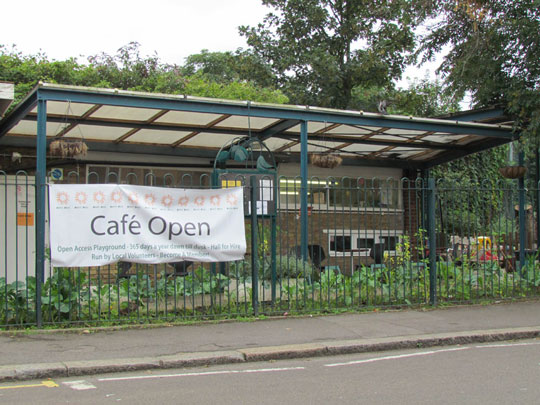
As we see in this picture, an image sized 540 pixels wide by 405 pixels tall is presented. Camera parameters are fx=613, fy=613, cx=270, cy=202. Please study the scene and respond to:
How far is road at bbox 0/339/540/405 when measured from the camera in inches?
202

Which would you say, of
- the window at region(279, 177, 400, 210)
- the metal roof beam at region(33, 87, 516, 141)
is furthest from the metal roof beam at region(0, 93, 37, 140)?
the window at region(279, 177, 400, 210)

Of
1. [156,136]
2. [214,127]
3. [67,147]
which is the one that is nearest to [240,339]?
[67,147]

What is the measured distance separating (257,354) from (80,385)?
2.01 m

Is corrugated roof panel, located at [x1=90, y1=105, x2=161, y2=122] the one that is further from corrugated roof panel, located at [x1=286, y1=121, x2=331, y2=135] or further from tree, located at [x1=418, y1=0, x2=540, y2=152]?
tree, located at [x1=418, y1=0, x2=540, y2=152]

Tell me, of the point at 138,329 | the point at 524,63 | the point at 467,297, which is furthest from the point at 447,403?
the point at 524,63

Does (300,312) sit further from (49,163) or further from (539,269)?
(49,163)

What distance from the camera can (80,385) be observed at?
5711mm

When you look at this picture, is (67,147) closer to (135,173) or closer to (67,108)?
(67,108)

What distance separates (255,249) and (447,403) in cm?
458

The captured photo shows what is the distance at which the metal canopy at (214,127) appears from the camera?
33.2ft

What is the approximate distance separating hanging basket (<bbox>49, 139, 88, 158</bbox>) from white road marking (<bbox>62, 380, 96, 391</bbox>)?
5.14 metres

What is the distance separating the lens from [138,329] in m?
8.19

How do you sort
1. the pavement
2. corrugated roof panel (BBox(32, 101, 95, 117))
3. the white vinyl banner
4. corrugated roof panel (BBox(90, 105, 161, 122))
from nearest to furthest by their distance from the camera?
1. the pavement
2. the white vinyl banner
3. corrugated roof panel (BBox(32, 101, 95, 117))
4. corrugated roof panel (BBox(90, 105, 161, 122))

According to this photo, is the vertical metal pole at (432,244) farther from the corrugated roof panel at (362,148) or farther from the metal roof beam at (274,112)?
the corrugated roof panel at (362,148)
